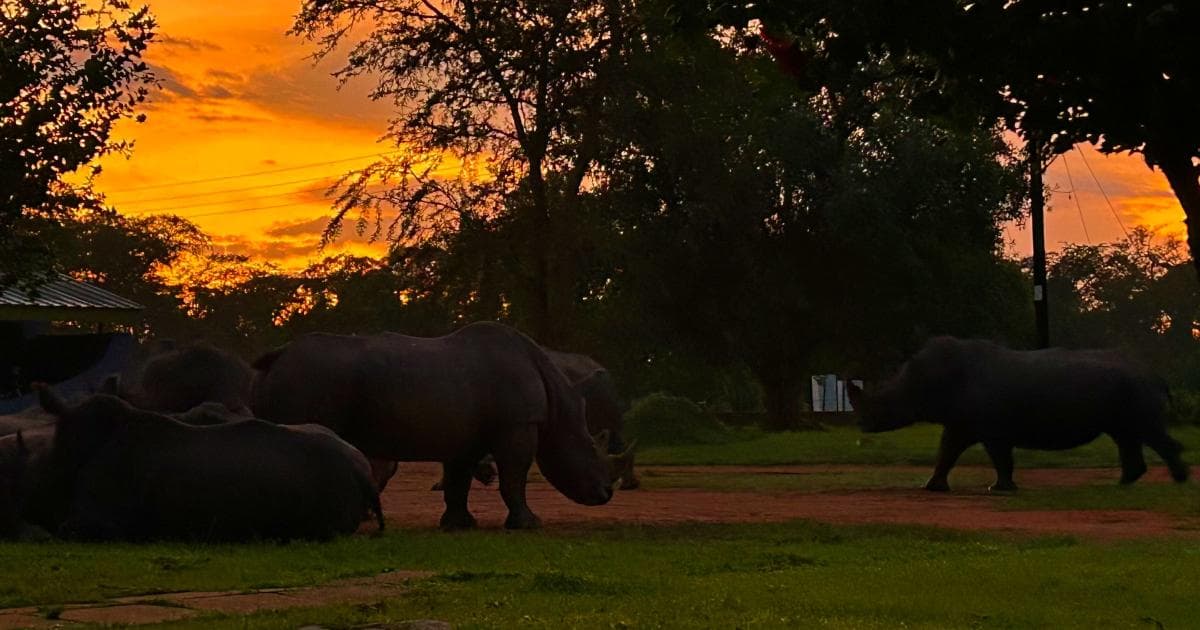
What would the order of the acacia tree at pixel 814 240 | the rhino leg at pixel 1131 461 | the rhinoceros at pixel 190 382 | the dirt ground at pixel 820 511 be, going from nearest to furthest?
the dirt ground at pixel 820 511
the rhinoceros at pixel 190 382
the rhino leg at pixel 1131 461
the acacia tree at pixel 814 240

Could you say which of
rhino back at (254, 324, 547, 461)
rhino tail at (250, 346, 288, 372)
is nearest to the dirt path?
rhino back at (254, 324, 547, 461)

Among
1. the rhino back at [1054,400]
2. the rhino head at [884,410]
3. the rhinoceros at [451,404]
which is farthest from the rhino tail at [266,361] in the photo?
the rhino head at [884,410]

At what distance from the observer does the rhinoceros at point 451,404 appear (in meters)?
15.5

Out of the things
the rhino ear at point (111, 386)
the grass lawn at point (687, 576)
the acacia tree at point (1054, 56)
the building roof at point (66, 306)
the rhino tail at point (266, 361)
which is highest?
the building roof at point (66, 306)

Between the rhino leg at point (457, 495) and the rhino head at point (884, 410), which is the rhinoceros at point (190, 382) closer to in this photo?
the rhino leg at point (457, 495)

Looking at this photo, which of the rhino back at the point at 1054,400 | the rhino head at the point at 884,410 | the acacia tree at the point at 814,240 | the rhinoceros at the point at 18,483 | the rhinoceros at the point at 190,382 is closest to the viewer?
the rhinoceros at the point at 18,483

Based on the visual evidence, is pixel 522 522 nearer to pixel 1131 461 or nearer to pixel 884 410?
pixel 884 410

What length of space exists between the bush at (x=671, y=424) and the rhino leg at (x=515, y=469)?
19991mm

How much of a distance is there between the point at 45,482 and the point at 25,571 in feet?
8.29

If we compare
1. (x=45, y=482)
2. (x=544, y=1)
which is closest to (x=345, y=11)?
(x=544, y=1)

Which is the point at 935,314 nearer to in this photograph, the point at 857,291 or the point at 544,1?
the point at 857,291

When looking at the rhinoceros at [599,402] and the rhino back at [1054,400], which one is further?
the rhinoceros at [599,402]

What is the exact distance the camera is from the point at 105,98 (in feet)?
43.4

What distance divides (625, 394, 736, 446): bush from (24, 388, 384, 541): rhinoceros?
2293 cm
